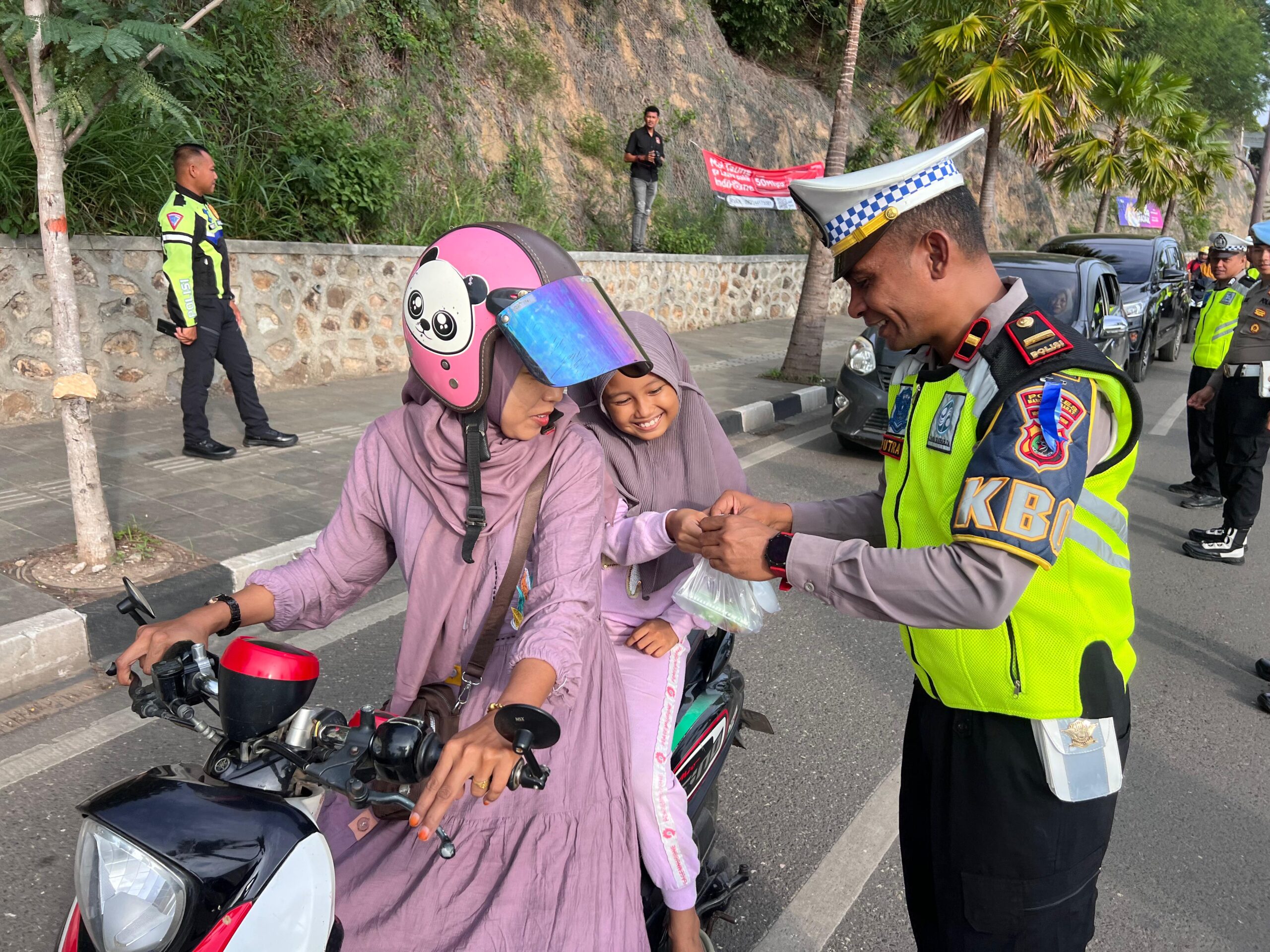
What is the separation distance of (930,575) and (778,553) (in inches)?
11.4

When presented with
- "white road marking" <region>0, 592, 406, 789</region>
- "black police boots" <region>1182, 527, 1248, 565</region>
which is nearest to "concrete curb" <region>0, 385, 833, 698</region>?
"white road marking" <region>0, 592, 406, 789</region>

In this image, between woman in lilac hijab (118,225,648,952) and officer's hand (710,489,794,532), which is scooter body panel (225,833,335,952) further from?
officer's hand (710,489,794,532)

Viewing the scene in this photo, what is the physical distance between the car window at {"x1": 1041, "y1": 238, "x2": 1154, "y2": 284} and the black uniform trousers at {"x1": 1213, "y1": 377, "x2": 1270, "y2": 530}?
7.60 metres

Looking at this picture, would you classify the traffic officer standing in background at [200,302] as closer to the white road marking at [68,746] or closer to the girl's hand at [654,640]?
the white road marking at [68,746]

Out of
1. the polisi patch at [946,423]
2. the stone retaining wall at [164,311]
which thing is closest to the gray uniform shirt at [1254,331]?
the polisi patch at [946,423]

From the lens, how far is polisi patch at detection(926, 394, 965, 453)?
5.27 feet

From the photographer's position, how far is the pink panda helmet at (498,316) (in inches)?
62.8

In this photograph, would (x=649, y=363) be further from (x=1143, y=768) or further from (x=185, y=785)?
(x=1143, y=768)

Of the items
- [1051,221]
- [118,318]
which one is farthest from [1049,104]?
[1051,221]

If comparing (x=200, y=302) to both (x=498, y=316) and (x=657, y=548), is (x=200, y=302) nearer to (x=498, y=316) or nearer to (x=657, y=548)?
(x=657, y=548)

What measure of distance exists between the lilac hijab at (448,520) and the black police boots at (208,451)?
5073 millimetres

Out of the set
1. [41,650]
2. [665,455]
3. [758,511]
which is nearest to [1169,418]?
[665,455]

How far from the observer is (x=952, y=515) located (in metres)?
1.57

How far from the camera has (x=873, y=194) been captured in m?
1.65
